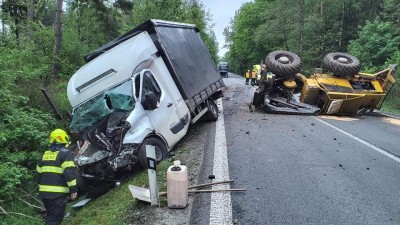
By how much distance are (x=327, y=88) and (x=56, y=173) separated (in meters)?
8.84

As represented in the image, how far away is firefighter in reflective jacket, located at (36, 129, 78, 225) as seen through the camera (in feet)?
14.2

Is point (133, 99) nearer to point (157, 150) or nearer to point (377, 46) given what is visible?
point (157, 150)

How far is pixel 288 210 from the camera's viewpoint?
12.9ft

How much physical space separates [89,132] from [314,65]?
102 feet

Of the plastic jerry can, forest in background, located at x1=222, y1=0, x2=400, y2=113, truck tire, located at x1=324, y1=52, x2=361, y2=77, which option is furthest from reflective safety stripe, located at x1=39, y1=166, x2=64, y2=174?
forest in background, located at x1=222, y1=0, x2=400, y2=113

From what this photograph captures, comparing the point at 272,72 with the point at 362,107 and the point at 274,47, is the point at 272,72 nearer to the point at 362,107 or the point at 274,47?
the point at 362,107

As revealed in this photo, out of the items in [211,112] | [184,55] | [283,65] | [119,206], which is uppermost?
[184,55]

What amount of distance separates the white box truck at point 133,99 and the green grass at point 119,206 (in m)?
0.33

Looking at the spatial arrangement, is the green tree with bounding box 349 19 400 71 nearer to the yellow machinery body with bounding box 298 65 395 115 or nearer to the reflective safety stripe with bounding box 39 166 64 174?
the yellow machinery body with bounding box 298 65 395 115

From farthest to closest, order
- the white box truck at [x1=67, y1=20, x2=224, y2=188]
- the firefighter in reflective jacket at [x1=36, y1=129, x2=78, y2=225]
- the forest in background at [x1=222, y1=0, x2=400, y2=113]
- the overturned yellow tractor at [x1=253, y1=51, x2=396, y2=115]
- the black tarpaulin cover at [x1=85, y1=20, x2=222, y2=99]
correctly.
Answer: the forest in background at [x1=222, y1=0, x2=400, y2=113] < the overturned yellow tractor at [x1=253, y1=51, x2=396, y2=115] < the black tarpaulin cover at [x1=85, y1=20, x2=222, y2=99] < the white box truck at [x1=67, y1=20, x2=224, y2=188] < the firefighter in reflective jacket at [x1=36, y1=129, x2=78, y2=225]

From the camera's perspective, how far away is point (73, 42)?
16078 millimetres

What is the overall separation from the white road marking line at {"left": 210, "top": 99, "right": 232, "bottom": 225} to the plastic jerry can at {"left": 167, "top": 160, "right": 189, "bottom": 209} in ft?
1.20

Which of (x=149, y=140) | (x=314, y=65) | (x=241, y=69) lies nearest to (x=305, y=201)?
(x=149, y=140)

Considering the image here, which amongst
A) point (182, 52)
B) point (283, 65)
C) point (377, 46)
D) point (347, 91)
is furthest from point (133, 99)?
point (377, 46)
